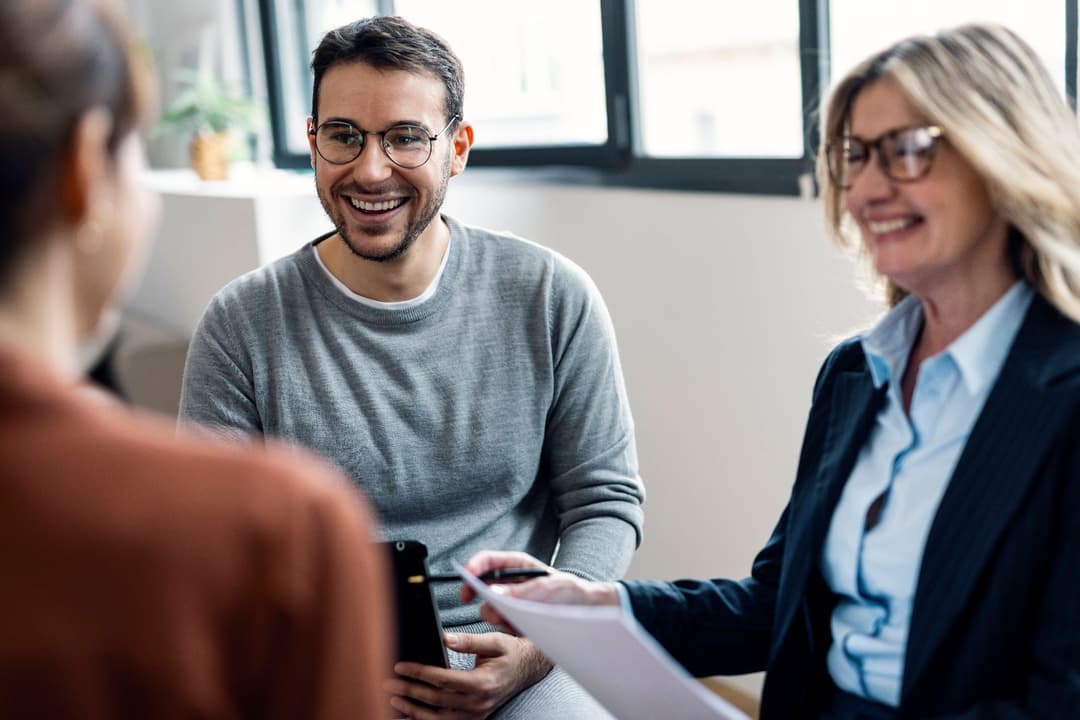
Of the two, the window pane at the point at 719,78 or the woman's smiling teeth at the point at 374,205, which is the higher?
the window pane at the point at 719,78

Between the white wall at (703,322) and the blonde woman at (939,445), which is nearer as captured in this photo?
the blonde woman at (939,445)

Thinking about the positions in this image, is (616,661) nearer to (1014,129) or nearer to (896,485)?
(896,485)

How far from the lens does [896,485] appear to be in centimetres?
122

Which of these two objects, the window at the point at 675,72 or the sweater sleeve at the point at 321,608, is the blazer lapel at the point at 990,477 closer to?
the sweater sleeve at the point at 321,608

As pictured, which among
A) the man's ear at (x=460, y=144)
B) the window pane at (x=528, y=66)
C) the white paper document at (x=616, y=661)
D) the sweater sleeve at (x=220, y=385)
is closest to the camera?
the white paper document at (x=616, y=661)

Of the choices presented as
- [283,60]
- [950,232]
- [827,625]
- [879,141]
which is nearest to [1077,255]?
[950,232]

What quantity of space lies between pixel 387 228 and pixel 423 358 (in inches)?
7.7

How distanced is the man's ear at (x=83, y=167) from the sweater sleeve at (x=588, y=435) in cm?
116

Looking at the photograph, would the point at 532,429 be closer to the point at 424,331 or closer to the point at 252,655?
the point at 424,331

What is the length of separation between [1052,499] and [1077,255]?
0.25 m

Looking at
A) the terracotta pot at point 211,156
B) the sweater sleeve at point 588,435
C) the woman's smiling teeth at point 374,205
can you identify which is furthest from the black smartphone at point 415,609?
the terracotta pot at point 211,156

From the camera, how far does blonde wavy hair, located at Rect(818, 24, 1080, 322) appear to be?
3.72 ft


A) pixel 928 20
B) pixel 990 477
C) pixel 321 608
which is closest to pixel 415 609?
pixel 990 477

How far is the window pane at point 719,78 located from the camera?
7.83 ft
